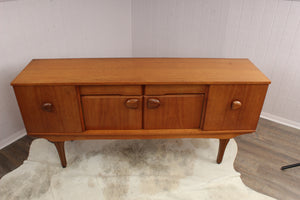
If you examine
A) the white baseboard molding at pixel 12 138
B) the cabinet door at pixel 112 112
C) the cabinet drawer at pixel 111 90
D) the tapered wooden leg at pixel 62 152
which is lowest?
the white baseboard molding at pixel 12 138

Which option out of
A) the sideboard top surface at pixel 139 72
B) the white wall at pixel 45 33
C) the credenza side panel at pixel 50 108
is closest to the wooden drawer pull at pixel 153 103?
the sideboard top surface at pixel 139 72

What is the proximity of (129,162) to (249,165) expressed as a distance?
96 centimetres

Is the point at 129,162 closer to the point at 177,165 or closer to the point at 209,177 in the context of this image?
the point at 177,165

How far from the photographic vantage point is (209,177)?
5.75 feet

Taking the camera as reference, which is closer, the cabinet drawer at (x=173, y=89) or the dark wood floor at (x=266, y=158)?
the cabinet drawer at (x=173, y=89)

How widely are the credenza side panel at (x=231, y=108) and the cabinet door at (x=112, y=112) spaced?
46cm

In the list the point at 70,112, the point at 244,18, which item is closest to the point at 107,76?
the point at 70,112

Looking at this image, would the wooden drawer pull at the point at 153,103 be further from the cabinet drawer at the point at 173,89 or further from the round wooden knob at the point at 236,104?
the round wooden knob at the point at 236,104

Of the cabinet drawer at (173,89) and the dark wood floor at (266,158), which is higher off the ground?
the cabinet drawer at (173,89)

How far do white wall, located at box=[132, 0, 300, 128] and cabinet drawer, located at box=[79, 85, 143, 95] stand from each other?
136 cm

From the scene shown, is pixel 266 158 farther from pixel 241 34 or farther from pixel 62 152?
pixel 62 152

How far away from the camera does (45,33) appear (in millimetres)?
2049

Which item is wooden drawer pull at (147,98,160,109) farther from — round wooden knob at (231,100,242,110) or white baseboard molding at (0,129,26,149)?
white baseboard molding at (0,129,26,149)

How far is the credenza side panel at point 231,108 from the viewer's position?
145 centimetres
